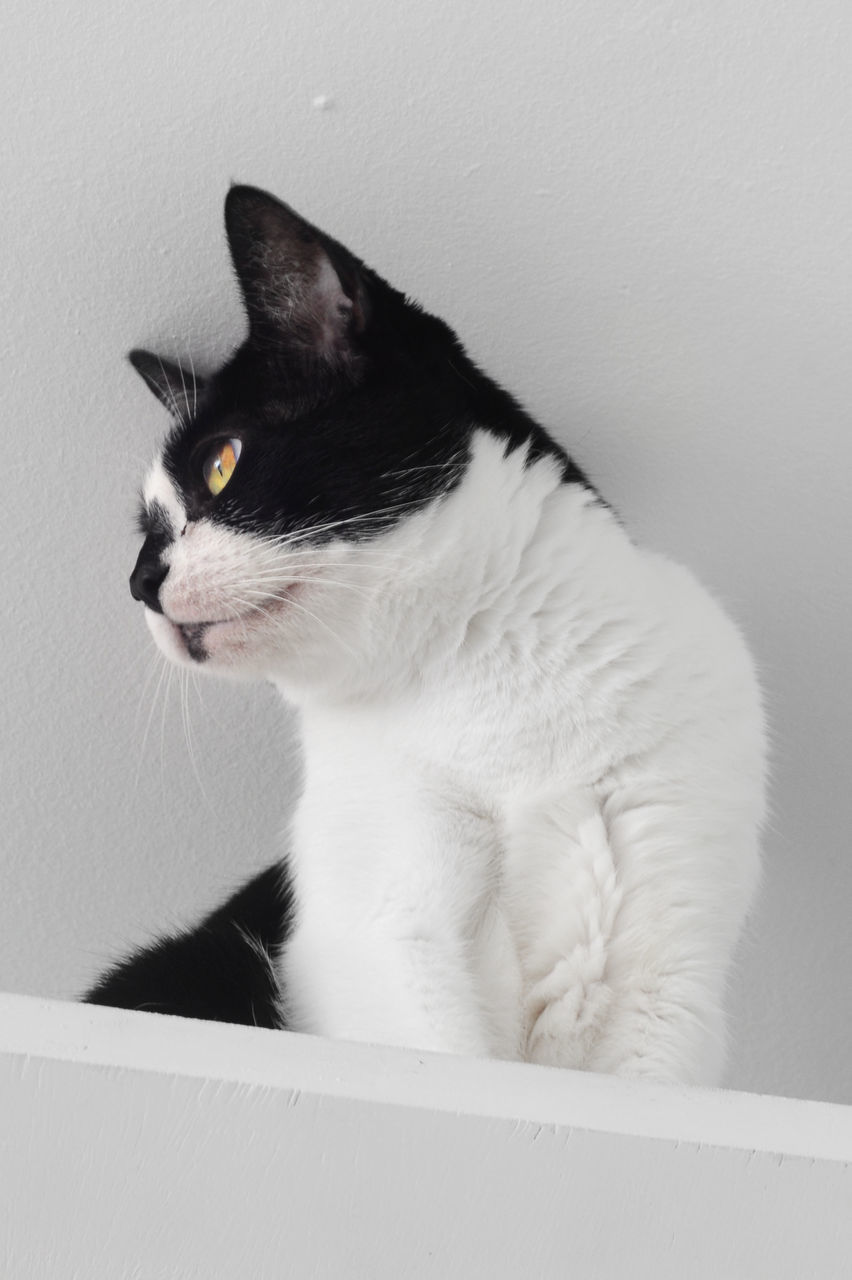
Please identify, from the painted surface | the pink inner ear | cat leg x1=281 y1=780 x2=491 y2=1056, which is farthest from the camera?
the pink inner ear

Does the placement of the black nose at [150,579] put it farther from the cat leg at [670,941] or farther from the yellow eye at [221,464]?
the cat leg at [670,941]

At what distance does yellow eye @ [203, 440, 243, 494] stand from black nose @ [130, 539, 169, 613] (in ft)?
0.26

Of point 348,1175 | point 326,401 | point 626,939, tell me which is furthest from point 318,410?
point 348,1175

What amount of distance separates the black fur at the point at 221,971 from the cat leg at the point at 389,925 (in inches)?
3.8

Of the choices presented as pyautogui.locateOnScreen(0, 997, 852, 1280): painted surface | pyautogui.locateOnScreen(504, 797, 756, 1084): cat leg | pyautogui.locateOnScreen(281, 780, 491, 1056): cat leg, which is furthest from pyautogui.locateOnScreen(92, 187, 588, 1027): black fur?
pyautogui.locateOnScreen(0, 997, 852, 1280): painted surface

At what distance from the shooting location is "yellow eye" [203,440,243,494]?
1.17m

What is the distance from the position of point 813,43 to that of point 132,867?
115 cm

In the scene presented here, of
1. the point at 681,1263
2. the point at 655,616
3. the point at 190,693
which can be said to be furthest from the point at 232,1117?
the point at 190,693

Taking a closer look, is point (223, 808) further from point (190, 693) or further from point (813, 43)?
point (813, 43)

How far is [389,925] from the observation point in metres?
1.06

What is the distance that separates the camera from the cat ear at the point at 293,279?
3.67ft

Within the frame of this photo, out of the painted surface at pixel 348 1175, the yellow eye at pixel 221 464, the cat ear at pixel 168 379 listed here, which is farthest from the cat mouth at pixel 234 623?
the painted surface at pixel 348 1175

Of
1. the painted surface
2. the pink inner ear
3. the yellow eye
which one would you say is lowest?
the painted surface

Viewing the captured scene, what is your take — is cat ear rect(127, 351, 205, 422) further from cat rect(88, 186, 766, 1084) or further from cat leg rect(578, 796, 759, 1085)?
cat leg rect(578, 796, 759, 1085)
